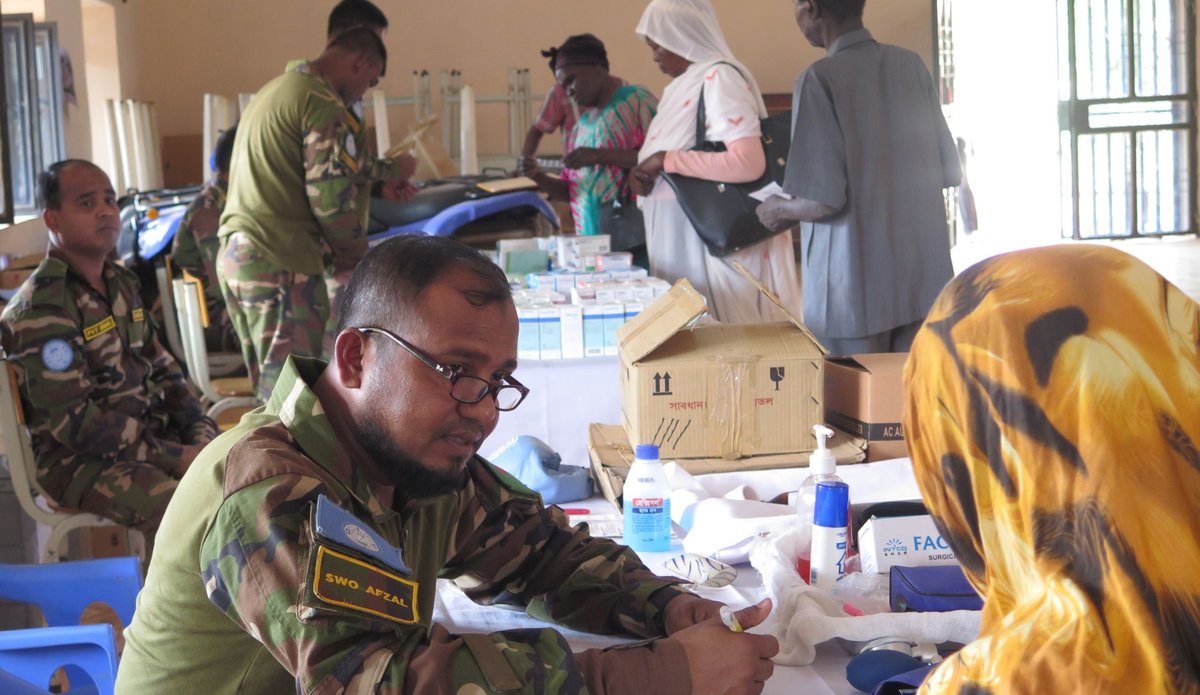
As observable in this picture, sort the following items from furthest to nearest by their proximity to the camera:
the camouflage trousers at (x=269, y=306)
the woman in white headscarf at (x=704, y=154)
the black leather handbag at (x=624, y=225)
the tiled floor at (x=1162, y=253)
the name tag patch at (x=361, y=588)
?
1. the tiled floor at (x=1162, y=253)
2. the black leather handbag at (x=624, y=225)
3. the camouflage trousers at (x=269, y=306)
4. the woman in white headscarf at (x=704, y=154)
5. the name tag patch at (x=361, y=588)

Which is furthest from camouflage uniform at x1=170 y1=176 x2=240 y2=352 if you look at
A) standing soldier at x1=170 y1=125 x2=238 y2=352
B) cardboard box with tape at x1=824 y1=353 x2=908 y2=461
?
cardboard box with tape at x1=824 y1=353 x2=908 y2=461

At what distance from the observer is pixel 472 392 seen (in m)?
1.28

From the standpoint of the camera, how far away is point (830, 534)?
59.2 inches

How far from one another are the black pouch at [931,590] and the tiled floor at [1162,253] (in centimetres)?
712

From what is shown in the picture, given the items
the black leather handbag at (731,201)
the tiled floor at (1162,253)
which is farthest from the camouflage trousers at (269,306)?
the tiled floor at (1162,253)

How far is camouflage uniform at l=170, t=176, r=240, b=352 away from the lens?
4984mm

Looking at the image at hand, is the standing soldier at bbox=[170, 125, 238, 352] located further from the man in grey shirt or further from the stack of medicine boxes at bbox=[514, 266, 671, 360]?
the man in grey shirt

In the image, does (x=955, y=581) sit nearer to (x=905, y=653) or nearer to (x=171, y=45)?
(x=905, y=653)

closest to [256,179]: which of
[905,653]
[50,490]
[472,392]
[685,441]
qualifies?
[50,490]

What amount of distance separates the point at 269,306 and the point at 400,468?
267 centimetres

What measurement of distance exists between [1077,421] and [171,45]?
9.95m

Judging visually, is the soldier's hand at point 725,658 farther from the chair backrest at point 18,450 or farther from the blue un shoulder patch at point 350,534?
the chair backrest at point 18,450

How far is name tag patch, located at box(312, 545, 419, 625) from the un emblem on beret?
0.02 meters

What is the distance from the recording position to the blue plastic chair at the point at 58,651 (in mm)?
1619
